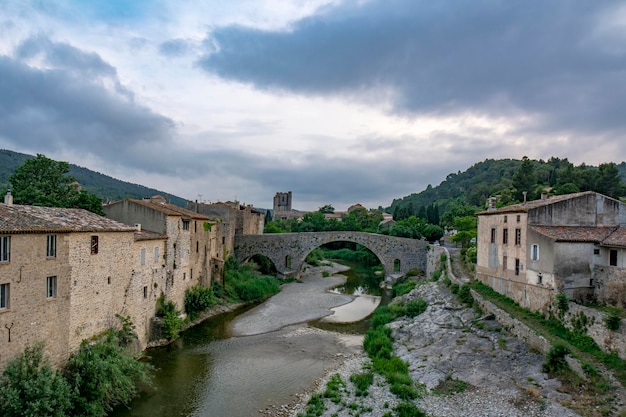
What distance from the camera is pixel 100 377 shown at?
16.0m

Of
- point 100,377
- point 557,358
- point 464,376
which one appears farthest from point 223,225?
point 557,358

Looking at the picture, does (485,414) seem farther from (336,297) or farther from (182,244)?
(336,297)

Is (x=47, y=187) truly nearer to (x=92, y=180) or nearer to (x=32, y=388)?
(x=32, y=388)

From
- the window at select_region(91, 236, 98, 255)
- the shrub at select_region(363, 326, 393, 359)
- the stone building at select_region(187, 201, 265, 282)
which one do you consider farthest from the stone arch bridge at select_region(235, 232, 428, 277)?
the window at select_region(91, 236, 98, 255)

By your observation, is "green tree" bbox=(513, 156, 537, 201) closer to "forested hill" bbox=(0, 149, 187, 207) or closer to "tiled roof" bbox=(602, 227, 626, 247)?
"tiled roof" bbox=(602, 227, 626, 247)

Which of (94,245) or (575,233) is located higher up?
(575,233)

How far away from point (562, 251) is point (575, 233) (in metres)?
1.51

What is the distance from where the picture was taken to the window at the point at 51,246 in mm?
15859

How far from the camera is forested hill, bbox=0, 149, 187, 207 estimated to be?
89.7 m

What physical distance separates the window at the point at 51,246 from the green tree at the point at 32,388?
3109 mm

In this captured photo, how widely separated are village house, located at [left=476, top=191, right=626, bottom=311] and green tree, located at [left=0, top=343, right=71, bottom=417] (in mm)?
19729

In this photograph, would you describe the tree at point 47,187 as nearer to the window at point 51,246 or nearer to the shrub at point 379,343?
the window at point 51,246

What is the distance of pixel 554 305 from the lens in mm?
19594

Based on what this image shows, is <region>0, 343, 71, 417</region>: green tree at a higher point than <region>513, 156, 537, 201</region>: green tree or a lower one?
lower
